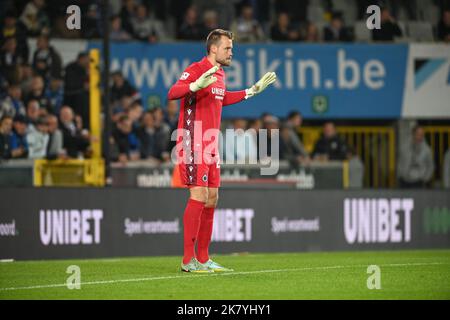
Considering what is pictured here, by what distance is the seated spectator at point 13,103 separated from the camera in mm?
18781

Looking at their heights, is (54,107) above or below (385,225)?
above

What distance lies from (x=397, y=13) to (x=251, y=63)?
3.98 meters

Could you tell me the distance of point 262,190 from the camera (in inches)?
715

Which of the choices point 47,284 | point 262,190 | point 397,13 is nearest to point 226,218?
point 262,190

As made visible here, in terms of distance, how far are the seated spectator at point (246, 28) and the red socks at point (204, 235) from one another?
1159cm

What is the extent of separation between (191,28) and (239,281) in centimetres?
1299

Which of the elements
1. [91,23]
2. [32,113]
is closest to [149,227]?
[32,113]

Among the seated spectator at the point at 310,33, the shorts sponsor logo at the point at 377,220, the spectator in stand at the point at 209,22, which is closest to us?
the shorts sponsor logo at the point at 377,220

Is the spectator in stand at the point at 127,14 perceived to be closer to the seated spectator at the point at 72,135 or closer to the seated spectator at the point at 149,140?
the seated spectator at the point at 149,140

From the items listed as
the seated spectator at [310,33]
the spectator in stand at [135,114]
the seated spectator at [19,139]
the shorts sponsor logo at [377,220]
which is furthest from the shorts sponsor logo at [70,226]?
the seated spectator at [310,33]

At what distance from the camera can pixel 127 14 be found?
2295cm

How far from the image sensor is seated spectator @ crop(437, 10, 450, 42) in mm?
24391

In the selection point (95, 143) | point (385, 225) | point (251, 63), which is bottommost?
point (385, 225)
